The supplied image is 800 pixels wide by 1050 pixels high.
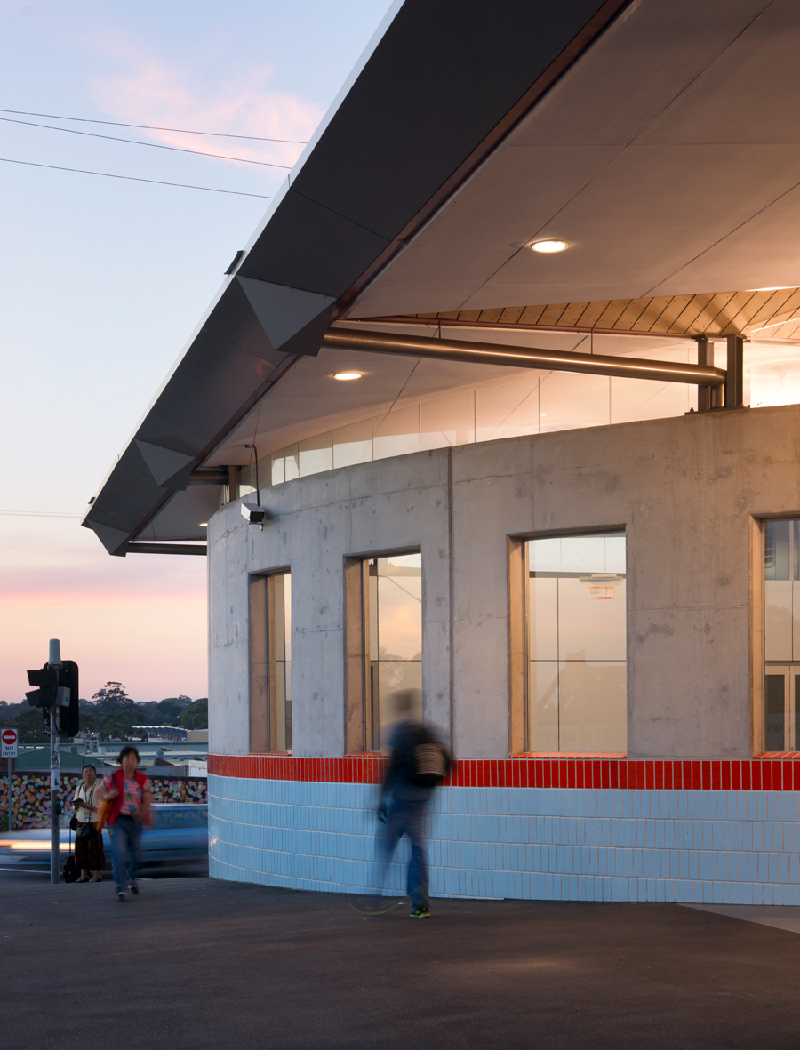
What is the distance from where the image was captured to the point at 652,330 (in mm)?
11164

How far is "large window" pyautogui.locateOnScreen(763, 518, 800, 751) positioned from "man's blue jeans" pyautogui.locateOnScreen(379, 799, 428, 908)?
3.20 m

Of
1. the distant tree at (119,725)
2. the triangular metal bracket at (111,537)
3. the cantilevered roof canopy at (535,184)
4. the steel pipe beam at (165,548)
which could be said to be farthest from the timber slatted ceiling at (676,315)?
the distant tree at (119,725)

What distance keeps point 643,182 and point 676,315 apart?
3.87m

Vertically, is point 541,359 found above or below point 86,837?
above

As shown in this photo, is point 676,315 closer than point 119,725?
Yes

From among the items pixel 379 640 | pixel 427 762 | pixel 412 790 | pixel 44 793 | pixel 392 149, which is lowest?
pixel 44 793

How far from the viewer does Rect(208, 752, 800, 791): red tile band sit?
32.6ft

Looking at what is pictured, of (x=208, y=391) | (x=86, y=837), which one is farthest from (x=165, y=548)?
(x=208, y=391)

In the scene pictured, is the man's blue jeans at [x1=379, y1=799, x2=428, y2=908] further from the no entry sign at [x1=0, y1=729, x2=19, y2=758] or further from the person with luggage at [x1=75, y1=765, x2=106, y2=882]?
the no entry sign at [x1=0, y1=729, x2=19, y2=758]

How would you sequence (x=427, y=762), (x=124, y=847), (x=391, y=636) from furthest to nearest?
(x=391, y=636)
(x=124, y=847)
(x=427, y=762)

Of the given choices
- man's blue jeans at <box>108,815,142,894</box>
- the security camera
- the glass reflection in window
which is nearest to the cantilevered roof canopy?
the glass reflection in window

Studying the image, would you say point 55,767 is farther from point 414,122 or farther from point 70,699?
point 414,122

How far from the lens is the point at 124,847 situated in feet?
39.0

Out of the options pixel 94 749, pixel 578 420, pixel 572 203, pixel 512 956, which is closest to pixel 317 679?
pixel 578 420
